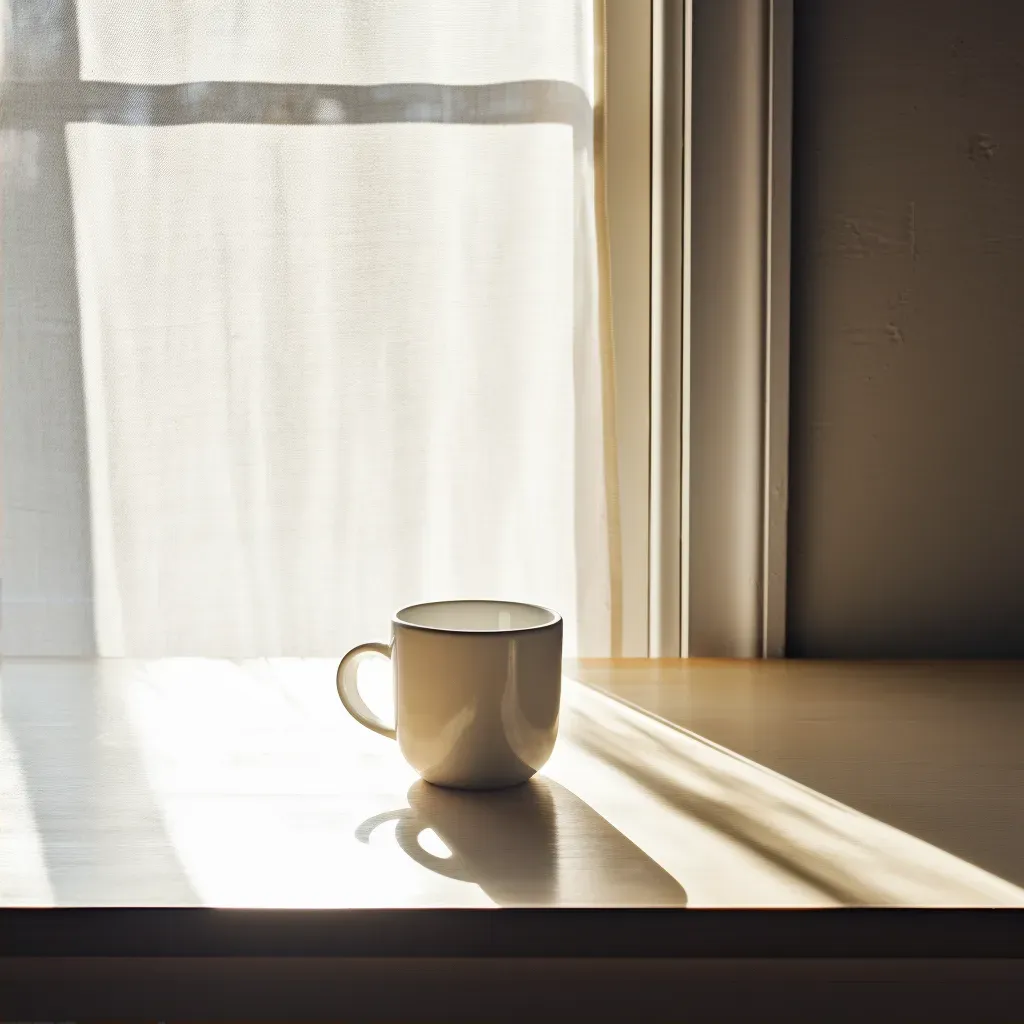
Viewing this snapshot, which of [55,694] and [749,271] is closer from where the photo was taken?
[55,694]

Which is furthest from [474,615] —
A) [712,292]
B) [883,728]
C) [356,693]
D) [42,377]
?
[42,377]

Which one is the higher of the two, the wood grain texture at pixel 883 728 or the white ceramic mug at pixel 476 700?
the white ceramic mug at pixel 476 700

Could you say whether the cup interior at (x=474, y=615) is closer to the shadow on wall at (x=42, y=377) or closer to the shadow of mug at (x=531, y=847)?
the shadow of mug at (x=531, y=847)

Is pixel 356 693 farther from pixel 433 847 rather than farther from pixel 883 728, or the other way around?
pixel 883 728

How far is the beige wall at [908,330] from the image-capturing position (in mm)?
964

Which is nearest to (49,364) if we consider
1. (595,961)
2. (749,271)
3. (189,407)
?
(189,407)

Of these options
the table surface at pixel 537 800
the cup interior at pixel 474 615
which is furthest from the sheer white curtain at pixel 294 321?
the cup interior at pixel 474 615

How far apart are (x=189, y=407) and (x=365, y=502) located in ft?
0.65

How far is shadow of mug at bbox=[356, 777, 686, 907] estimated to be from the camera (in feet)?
1.69

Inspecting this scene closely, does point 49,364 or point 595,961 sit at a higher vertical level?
point 49,364

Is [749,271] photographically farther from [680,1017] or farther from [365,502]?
[680,1017]

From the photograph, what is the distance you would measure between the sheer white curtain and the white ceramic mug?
1.38 ft

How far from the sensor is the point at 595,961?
55 cm

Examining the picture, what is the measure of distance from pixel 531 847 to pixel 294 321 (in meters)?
0.64
